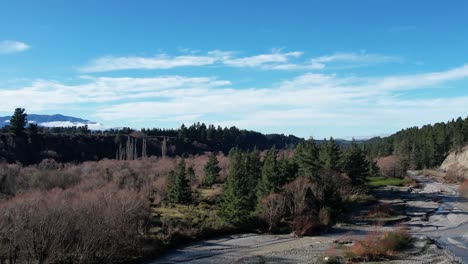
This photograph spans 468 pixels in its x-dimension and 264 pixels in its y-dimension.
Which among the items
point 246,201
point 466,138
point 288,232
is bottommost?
point 288,232

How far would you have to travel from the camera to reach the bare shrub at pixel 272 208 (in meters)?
55.8

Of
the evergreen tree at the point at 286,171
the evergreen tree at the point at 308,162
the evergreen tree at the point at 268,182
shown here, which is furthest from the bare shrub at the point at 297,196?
the evergreen tree at the point at 308,162

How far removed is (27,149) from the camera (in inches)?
4227

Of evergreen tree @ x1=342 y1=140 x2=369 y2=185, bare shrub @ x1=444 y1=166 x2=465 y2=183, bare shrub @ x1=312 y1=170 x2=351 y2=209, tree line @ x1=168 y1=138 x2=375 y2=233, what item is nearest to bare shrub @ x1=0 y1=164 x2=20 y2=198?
tree line @ x1=168 y1=138 x2=375 y2=233

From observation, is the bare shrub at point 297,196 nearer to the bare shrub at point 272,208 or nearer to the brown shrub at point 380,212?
the bare shrub at point 272,208

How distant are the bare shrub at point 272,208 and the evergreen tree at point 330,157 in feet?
59.2

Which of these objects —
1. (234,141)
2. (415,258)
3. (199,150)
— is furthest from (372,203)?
(234,141)

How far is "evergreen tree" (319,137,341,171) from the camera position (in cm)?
7312

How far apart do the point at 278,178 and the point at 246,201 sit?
7075 millimetres

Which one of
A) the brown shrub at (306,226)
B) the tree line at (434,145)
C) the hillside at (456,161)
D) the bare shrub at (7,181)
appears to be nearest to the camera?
the brown shrub at (306,226)

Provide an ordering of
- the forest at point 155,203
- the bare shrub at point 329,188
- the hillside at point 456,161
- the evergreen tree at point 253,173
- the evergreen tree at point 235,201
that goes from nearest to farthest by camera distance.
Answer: the forest at point 155,203
the evergreen tree at point 235,201
the evergreen tree at point 253,173
the bare shrub at point 329,188
the hillside at point 456,161

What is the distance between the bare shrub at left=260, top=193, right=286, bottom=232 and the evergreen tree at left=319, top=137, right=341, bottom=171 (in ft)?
59.2

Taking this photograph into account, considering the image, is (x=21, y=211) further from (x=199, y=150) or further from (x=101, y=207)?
(x=199, y=150)

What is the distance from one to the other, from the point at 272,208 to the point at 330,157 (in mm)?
22279
